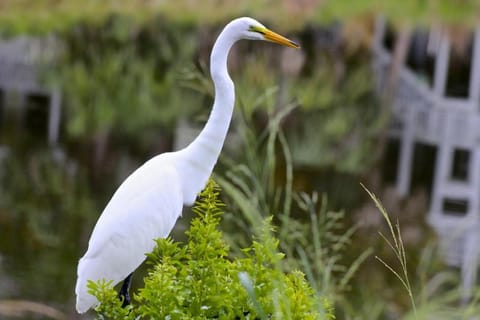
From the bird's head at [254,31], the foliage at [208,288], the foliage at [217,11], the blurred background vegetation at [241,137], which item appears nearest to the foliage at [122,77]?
the blurred background vegetation at [241,137]

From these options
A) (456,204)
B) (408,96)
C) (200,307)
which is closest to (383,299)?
(456,204)

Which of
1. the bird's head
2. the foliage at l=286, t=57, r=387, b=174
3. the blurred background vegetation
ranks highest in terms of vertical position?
the bird's head

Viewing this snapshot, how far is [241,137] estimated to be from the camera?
17.2 feet

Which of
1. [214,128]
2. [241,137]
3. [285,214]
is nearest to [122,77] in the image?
[241,137]

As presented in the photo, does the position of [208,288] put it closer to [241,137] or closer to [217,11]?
[241,137]

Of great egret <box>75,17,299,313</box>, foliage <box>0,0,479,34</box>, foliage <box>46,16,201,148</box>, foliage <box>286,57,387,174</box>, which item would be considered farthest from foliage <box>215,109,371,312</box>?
foliage <box>0,0,479,34</box>

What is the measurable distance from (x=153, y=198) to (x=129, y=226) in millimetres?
124

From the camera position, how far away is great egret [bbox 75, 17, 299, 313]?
2.92 meters

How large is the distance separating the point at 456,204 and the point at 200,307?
8.13m

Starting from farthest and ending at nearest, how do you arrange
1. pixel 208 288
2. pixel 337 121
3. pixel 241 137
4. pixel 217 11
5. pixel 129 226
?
pixel 217 11 → pixel 337 121 → pixel 241 137 → pixel 129 226 → pixel 208 288

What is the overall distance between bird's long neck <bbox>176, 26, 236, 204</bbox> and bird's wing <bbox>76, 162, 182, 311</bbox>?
0.09 m

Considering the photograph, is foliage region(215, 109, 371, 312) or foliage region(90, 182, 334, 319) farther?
foliage region(215, 109, 371, 312)

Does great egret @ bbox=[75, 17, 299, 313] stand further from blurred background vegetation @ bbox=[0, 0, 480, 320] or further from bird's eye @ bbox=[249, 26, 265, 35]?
blurred background vegetation @ bbox=[0, 0, 480, 320]

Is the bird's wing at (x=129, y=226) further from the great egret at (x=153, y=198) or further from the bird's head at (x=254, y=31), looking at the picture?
the bird's head at (x=254, y=31)
